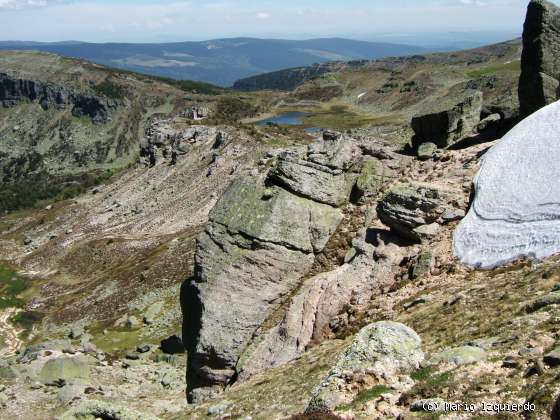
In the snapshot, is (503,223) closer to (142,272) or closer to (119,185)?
(142,272)

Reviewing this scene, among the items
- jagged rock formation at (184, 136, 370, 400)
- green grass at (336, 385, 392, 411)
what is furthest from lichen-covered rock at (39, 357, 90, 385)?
green grass at (336, 385, 392, 411)

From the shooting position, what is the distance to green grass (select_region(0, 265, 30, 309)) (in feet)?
228

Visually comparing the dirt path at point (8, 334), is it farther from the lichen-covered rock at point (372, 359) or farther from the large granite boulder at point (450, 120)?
the lichen-covered rock at point (372, 359)

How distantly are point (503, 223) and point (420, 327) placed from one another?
743cm

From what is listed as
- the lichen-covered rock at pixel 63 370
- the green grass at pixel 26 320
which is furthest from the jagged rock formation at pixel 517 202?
the green grass at pixel 26 320

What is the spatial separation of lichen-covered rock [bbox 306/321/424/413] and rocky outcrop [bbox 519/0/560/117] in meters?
25.2

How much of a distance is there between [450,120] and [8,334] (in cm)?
5416

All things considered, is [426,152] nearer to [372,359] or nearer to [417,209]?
[417,209]

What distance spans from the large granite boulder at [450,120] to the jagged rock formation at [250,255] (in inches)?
501

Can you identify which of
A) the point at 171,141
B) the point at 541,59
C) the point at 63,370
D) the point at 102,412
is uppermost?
the point at 541,59

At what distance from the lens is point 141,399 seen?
31844 mm

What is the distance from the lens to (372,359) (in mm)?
15070

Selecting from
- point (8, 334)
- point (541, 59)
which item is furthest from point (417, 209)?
point (8, 334)

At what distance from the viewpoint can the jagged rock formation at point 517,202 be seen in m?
20.8
